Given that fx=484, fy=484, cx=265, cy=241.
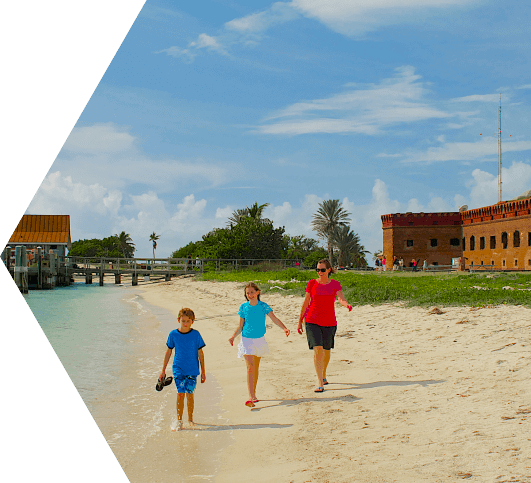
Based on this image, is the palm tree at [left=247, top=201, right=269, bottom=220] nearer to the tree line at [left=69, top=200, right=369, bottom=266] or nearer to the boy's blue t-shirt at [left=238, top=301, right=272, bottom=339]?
the tree line at [left=69, top=200, right=369, bottom=266]

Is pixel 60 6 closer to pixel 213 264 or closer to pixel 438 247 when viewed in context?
pixel 213 264

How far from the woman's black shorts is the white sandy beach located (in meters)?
0.79

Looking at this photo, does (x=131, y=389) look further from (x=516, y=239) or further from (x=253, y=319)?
(x=516, y=239)

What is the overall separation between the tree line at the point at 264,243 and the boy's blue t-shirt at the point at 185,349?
43.7 m

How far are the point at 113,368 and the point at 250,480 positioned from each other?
7.65 m

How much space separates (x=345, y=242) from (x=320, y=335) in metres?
61.7

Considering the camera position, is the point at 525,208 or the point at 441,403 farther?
the point at 525,208

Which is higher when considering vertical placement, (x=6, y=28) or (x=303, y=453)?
(x=6, y=28)

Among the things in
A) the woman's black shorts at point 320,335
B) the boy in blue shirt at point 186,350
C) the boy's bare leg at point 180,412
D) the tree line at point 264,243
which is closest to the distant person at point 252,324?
the woman's black shorts at point 320,335

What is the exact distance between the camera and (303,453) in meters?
5.21

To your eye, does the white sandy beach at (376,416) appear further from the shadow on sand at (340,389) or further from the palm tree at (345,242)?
the palm tree at (345,242)

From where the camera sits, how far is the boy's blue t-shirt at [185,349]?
19.9ft

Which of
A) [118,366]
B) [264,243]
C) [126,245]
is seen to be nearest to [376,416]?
[118,366]

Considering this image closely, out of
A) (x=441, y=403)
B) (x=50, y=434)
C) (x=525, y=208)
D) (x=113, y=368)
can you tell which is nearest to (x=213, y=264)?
(x=525, y=208)
